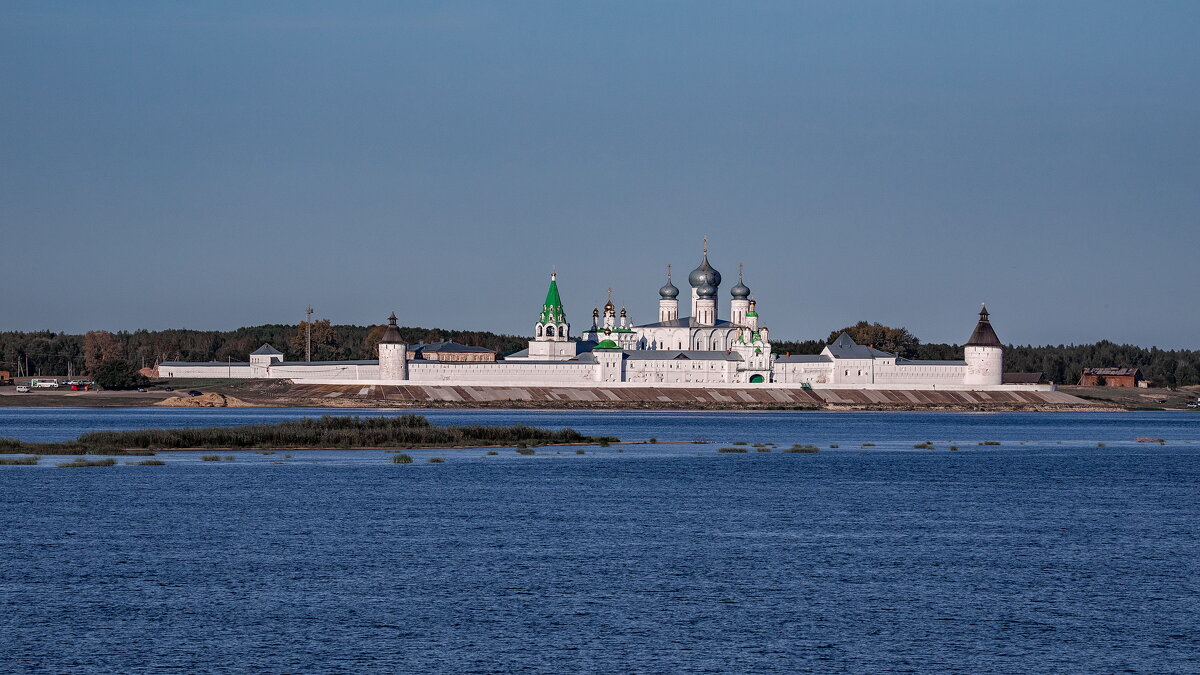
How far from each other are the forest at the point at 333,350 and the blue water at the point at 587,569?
404 ft

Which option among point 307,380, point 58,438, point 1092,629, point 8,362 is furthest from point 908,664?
point 8,362

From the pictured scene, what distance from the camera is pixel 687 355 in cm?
13912

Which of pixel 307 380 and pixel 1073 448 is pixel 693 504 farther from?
pixel 307 380

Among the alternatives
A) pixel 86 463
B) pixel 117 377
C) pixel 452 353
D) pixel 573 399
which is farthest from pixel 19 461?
pixel 452 353

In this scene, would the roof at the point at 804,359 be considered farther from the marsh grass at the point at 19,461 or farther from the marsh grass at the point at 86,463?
the marsh grass at the point at 19,461

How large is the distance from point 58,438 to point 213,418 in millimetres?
27889

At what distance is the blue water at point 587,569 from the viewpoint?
66.9 feet

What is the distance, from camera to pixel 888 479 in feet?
160

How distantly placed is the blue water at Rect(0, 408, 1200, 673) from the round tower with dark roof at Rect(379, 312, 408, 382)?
269 ft

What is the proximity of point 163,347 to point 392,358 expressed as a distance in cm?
6620

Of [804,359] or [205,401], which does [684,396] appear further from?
[205,401]

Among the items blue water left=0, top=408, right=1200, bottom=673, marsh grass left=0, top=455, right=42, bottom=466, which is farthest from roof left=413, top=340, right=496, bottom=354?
marsh grass left=0, top=455, right=42, bottom=466

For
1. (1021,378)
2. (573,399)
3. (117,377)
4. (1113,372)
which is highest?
(1113,372)

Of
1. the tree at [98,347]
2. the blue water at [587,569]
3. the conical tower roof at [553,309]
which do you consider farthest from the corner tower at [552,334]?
the blue water at [587,569]
